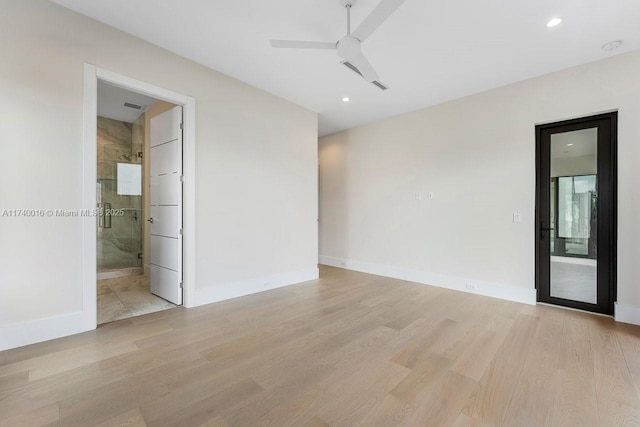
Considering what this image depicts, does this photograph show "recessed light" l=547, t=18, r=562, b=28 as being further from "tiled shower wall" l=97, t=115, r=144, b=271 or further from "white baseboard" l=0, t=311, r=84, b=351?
"tiled shower wall" l=97, t=115, r=144, b=271

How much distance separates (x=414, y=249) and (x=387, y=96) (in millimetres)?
2671

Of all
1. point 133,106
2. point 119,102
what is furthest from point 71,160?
point 133,106

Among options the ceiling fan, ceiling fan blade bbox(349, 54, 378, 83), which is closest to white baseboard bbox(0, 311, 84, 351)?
the ceiling fan

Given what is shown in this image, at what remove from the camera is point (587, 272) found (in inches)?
136

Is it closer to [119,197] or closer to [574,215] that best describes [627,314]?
[574,215]

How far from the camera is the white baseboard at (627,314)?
3010 millimetres

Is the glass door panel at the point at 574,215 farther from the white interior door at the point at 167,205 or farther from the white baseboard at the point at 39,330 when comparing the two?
the white baseboard at the point at 39,330

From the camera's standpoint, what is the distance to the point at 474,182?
423 centimetres

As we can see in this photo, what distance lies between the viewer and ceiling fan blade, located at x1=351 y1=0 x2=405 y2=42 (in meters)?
1.88

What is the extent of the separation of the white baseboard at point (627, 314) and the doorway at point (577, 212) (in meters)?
0.14

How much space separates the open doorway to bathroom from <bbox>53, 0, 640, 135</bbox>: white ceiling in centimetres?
210

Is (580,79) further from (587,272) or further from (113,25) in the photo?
(113,25)

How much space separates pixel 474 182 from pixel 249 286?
3.81 metres

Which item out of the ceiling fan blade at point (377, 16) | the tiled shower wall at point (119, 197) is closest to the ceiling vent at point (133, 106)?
the tiled shower wall at point (119, 197)
